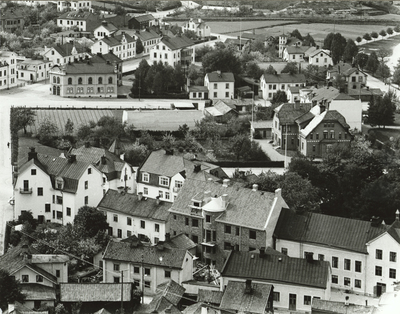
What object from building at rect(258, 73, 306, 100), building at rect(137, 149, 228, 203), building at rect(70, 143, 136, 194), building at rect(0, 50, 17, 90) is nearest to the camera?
building at rect(137, 149, 228, 203)

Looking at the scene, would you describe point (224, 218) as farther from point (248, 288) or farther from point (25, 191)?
point (25, 191)

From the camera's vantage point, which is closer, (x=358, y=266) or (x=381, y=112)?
(x=358, y=266)

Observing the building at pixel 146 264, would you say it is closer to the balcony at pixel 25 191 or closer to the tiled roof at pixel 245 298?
the tiled roof at pixel 245 298

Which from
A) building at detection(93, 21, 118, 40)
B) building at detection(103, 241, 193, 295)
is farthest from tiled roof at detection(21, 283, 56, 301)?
building at detection(93, 21, 118, 40)

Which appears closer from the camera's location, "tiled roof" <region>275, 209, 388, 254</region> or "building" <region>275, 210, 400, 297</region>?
"building" <region>275, 210, 400, 297</region>

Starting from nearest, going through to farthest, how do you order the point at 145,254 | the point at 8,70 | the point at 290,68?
the point at 145,254, the point at 8,70, the point at 290,68

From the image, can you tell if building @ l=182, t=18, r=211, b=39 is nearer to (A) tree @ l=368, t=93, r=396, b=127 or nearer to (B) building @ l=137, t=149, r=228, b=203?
(A) tree @ l=368, t=93, r=396, b=127

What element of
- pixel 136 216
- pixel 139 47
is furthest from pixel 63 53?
pixel 136 216
